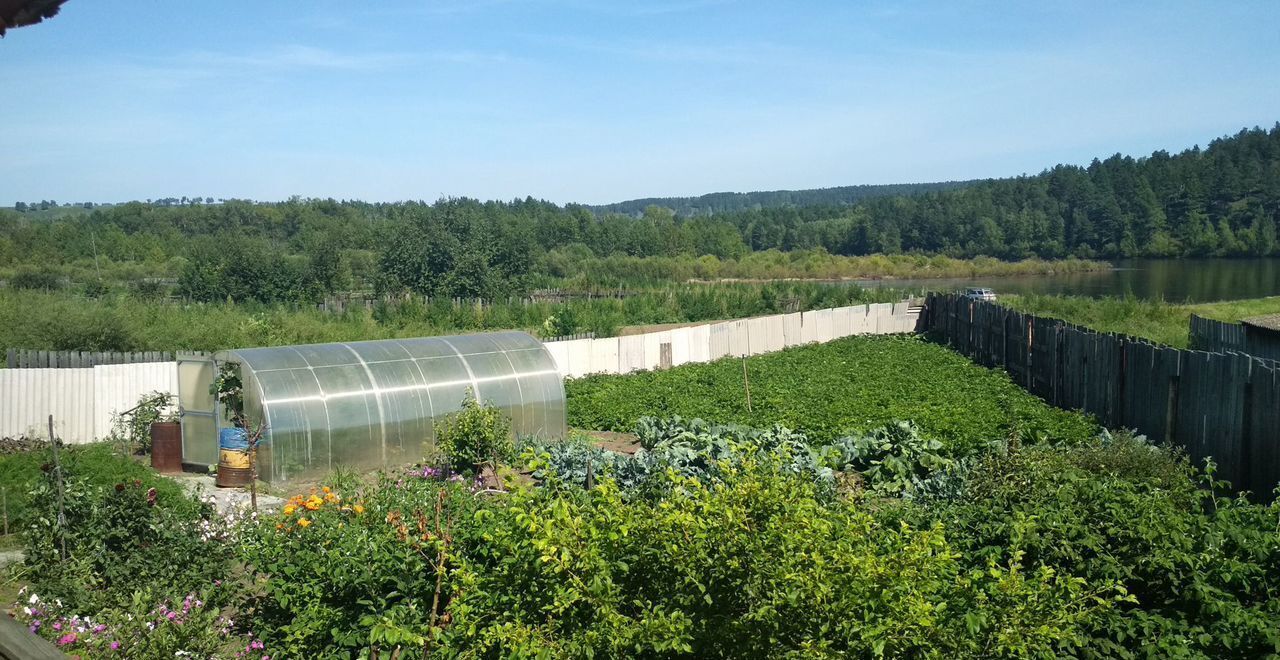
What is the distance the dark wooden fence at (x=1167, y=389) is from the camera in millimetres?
10242

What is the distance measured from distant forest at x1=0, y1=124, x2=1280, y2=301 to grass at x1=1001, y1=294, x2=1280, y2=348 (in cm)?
2965

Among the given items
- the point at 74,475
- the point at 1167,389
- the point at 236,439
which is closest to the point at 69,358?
the point at 236,439

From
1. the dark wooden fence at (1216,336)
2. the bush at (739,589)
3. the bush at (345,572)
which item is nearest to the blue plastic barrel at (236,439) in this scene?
the bush at (345,572)

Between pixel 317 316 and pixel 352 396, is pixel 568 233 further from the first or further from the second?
pixel 352 396

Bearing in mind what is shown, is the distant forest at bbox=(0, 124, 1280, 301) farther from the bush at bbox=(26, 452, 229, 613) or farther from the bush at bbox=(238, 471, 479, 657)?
the bush at bbox=(238, 471, 479, 657)

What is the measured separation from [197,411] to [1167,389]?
561 inches

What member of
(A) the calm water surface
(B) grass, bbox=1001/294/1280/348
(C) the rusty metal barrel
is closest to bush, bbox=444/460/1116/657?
(C) the rusty metal barrel

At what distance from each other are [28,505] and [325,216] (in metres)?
90.4

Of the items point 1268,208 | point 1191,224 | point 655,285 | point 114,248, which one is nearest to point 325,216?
point 114,248

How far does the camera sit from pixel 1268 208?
89250 mm

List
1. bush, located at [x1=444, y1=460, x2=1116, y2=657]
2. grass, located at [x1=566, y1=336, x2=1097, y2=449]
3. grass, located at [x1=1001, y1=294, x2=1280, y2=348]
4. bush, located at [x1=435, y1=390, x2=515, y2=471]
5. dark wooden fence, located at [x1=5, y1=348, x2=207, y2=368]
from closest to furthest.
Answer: bush, located at [x1=444, y1=460, x2=1116, y2=657]
bush, located at [x1=435, y1=390, x2=515, y2=471]
grass, located at [x1=566, y1=336, x2=1097, y2=449]
dark wooden fence, located at [x1=5, y1=348, x2=207, y2=368]
grass, located at [x1=1001, y1=294, x2=1280, y2=348]

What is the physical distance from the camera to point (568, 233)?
99000mm

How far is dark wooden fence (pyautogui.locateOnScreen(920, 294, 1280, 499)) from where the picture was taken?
403 inches

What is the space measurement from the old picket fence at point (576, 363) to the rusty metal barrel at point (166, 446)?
9.25ft
